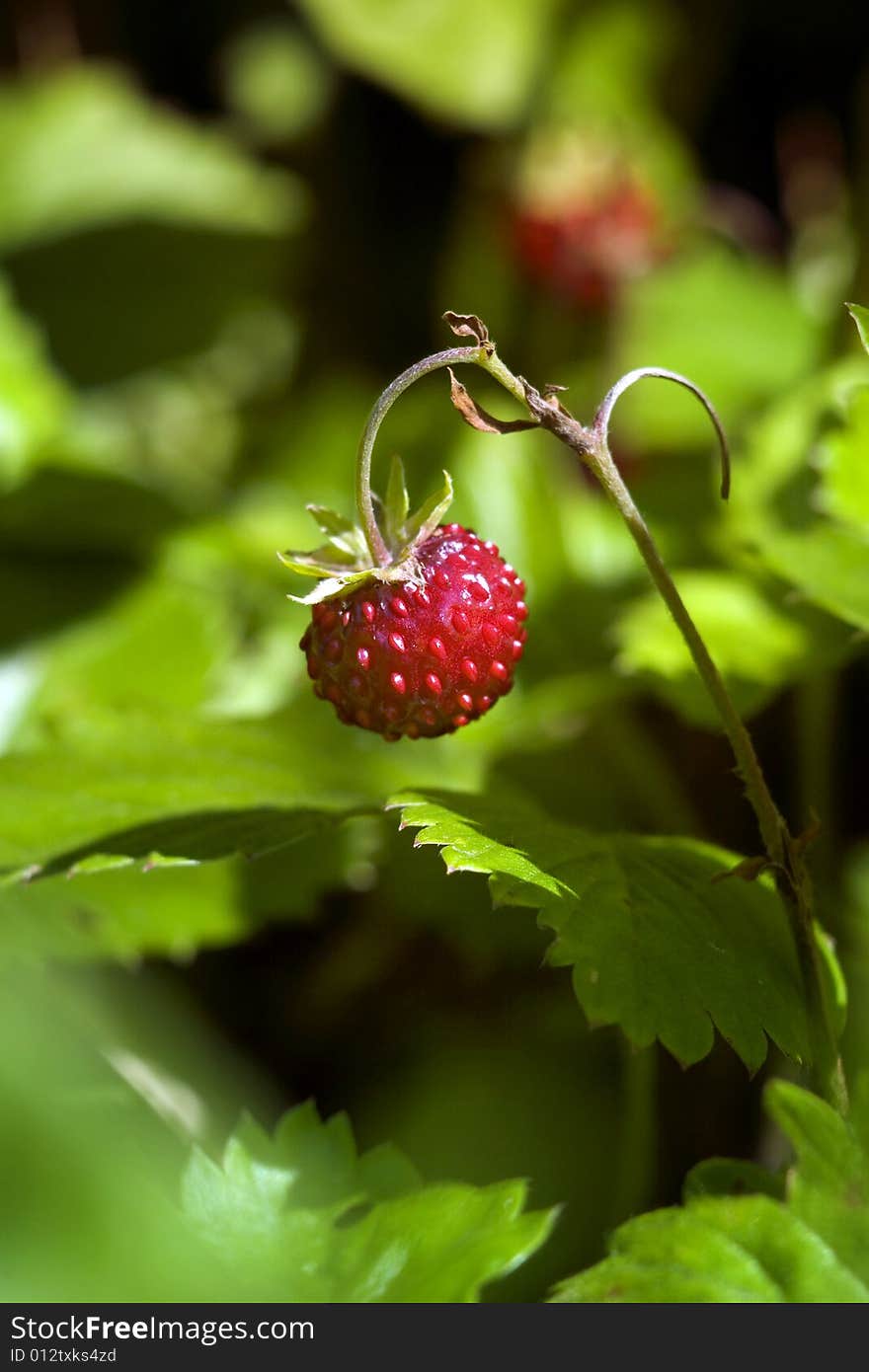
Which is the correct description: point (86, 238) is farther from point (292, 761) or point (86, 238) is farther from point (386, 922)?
point (292, 761)

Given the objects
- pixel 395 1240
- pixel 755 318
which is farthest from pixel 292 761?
pixel 755 318

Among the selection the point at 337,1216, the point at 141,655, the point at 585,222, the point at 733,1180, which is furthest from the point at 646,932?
A: the point at 585,222

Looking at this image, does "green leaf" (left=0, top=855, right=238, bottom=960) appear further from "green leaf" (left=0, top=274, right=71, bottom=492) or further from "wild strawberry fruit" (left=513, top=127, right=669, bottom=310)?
"wild strawberry fruit" (left=513, top=127, right=669, bottom=310)

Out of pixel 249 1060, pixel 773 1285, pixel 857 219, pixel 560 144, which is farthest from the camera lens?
pixel 560 144

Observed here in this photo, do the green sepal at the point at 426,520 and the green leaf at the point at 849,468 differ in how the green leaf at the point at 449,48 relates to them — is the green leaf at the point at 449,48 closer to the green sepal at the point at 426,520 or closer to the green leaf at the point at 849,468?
the green leaf at the point at 849,468

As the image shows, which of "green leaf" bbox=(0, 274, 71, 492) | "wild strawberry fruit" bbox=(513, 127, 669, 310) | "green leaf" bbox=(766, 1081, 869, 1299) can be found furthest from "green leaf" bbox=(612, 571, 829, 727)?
"wild strawberry fruit" bbox=(513, 127, 669, 310)

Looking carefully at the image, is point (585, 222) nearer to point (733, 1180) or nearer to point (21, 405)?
point (21, 405)

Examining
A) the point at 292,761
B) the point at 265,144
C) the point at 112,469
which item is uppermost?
the point at 265,144
